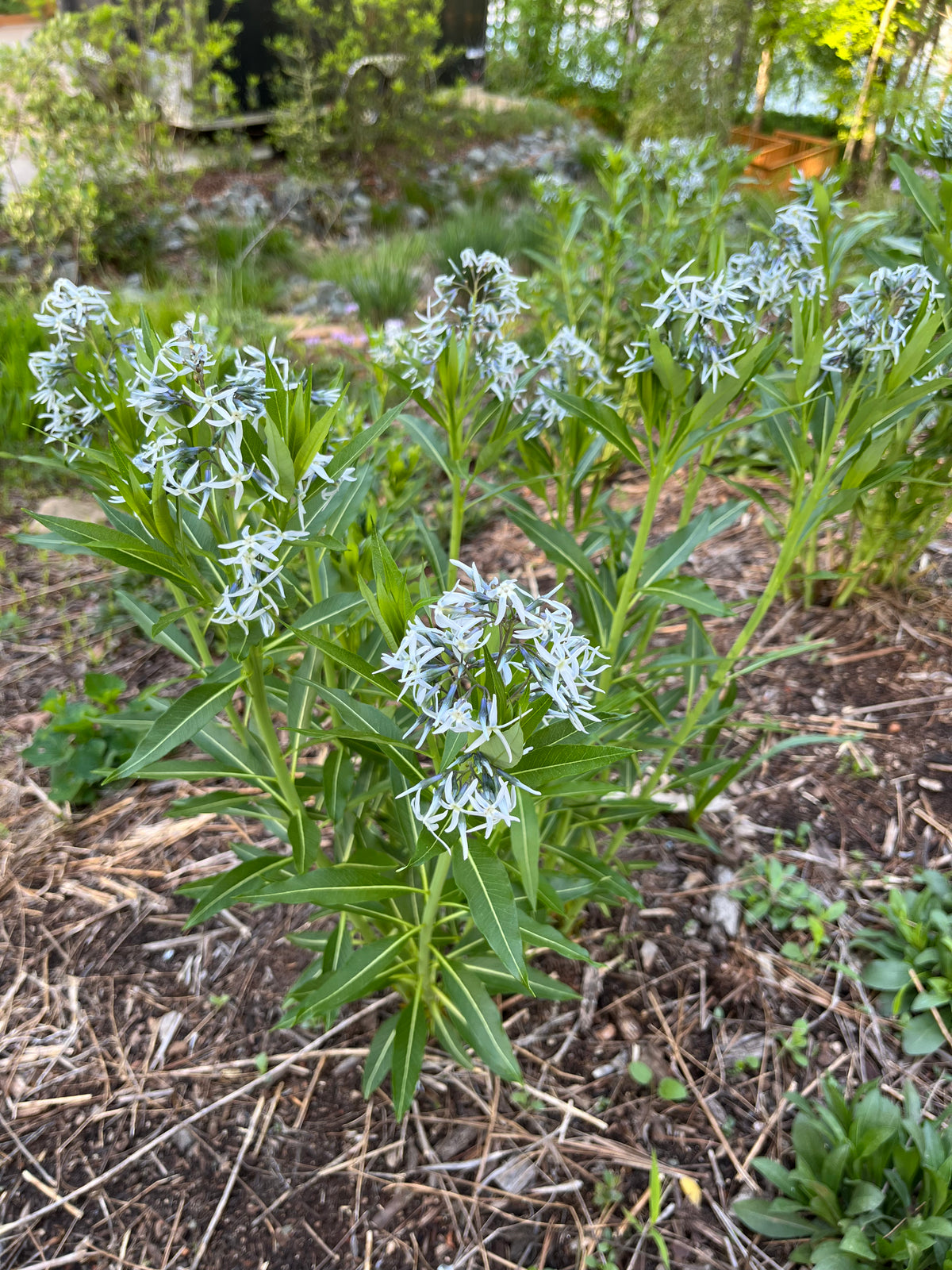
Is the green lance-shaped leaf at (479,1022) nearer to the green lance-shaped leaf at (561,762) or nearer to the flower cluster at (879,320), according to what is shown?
the green lance-shaped leaf at (561,762)

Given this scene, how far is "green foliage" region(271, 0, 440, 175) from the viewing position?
906cm

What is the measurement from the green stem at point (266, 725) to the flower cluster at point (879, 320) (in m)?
1.38

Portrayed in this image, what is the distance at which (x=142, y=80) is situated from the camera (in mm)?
8031

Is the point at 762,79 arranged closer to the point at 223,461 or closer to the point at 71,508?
the point at 71,508

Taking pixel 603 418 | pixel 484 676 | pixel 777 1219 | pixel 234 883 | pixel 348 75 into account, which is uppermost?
pixel 348 75

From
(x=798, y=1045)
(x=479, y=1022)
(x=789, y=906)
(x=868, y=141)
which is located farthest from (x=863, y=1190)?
(x=868, y=141)

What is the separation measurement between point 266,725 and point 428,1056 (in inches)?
40.9

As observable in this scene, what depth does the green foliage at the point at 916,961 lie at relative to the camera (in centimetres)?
199

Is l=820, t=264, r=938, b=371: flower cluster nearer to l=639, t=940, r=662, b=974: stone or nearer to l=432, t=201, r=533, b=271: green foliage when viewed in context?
l=639, t=940, r=662, b=974: stone

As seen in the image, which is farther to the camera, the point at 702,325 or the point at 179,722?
the point at 702,325

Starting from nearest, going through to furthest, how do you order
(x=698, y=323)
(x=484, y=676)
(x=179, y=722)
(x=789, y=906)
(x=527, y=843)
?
(x=484, y=676)
(x=527, y=843)
(x=179, y=722)
(x=698, y=323)
(x=789, y=906)

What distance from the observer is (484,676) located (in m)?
1.06

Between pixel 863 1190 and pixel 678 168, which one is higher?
pixel 678 168

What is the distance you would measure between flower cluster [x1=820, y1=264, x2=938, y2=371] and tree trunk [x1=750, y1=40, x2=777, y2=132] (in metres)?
12.7
